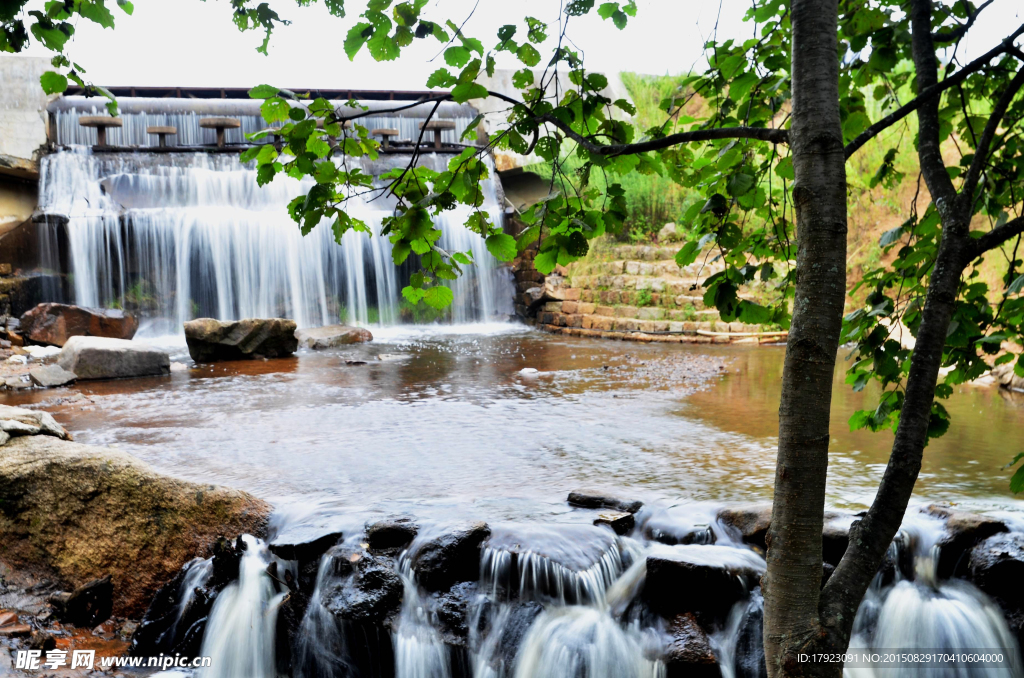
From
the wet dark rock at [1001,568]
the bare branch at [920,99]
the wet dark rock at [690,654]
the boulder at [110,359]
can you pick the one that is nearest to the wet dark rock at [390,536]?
the wet dark rock at [690,654]

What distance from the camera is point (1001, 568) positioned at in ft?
9.66

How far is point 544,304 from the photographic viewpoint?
14406 mm

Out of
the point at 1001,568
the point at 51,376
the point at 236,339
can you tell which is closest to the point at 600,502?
the point at 1001,568

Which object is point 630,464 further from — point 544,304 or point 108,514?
point 544,304

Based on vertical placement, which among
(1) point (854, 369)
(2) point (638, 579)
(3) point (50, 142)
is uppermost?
(3) point (50, 142)

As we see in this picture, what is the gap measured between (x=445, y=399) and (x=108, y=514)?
386cm

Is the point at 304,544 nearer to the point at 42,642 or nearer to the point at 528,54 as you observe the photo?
the point at 42,642

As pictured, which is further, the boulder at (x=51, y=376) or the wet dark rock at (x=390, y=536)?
the boulder at (x=51, y=376)

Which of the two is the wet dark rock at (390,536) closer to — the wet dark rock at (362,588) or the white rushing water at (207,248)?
the wet dark rock at (362,588)

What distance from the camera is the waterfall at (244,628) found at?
3080 millimetres

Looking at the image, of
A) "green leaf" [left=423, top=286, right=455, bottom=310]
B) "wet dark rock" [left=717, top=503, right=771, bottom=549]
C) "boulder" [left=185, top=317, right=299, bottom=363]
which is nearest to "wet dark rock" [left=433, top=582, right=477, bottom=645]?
"wet dark rock" [left=717, top=503, right=771, bottom=549]

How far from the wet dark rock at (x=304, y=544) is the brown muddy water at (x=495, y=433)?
0.38 m

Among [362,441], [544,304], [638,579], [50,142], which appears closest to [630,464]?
[638,579]

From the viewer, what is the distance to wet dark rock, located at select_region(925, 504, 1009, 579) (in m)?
3.07
